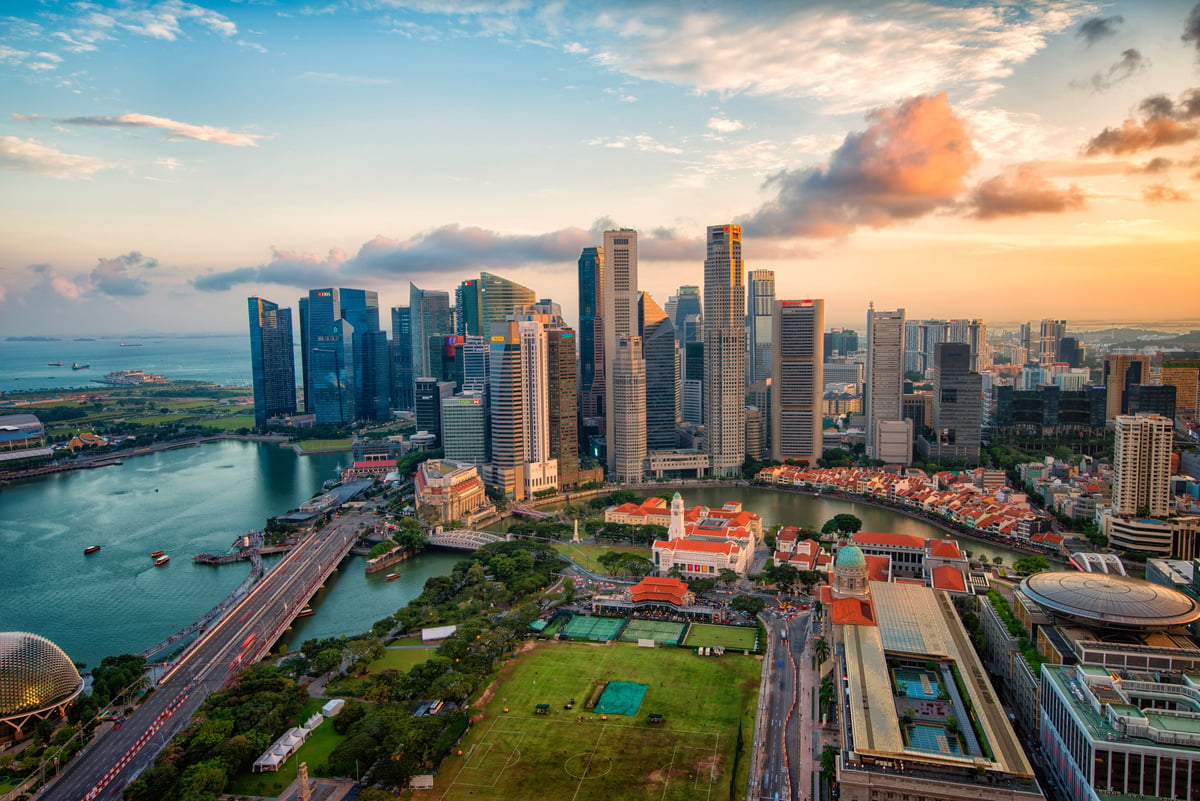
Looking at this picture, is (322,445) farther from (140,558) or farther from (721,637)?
(721,637)

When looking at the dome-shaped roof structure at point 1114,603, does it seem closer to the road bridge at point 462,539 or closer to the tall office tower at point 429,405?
the road bridge at point 462,539

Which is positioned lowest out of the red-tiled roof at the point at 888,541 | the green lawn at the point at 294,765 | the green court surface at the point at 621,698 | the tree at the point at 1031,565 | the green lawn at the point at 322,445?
the green lawn at the point at 294,765

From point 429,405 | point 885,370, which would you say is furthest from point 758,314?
point 429,405

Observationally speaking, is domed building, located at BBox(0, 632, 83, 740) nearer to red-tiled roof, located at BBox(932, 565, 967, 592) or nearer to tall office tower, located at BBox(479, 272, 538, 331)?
red-tiled roof, located at BBox(932, 565, 967, 592)

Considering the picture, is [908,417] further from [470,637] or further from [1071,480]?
[470,637]

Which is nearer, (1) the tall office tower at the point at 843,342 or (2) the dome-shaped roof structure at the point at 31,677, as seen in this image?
(2) the dome-shaped roof structure at the point at 31,677

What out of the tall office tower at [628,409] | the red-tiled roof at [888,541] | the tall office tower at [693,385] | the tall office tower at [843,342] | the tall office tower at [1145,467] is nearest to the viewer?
the red-tiled roof at [888,541]

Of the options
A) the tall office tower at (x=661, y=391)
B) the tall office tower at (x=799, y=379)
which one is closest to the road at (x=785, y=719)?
the tall office tower at (x=799, y=379)
